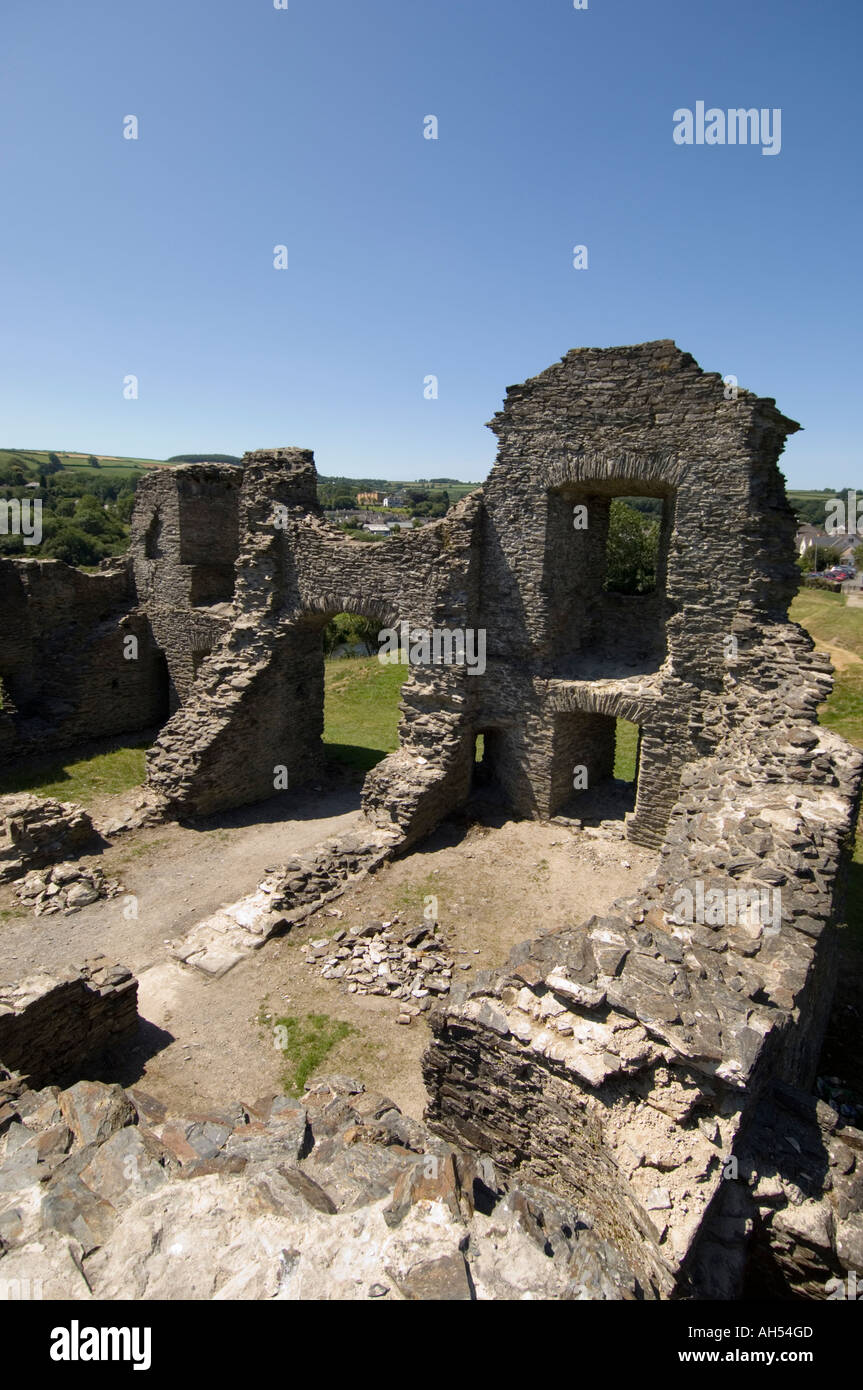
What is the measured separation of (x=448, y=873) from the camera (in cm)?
1156

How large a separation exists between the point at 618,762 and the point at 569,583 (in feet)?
21.0

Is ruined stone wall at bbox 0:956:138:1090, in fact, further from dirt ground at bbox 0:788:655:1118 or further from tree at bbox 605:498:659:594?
tree at bbox 605:498:659:594

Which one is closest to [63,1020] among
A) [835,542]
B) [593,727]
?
[593,727]

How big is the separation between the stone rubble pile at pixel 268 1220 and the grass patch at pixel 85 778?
456 inches

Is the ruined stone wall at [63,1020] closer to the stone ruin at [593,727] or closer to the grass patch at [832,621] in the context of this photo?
the stone ruin at [593,727]

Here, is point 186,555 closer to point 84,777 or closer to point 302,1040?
point 84,777

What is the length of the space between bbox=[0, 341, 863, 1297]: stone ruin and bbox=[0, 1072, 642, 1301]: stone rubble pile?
800 millimetres

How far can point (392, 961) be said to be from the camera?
31.6 feet

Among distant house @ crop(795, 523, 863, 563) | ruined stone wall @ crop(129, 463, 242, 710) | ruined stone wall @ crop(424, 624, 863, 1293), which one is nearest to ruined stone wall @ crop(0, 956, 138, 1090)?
ruined stone wall @ crop(424, 624, 863, 1293)

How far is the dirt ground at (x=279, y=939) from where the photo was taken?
8086 mm

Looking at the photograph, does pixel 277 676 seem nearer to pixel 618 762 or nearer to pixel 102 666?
pixel 102 666

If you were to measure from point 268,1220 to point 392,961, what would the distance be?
5.61 metres

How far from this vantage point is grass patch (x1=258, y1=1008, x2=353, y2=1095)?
309 inches

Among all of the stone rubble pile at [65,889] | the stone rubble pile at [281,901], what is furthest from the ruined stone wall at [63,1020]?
the stone rubble pile at [65,889]
